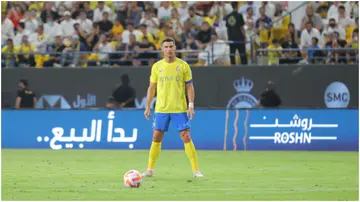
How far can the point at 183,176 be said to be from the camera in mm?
16125

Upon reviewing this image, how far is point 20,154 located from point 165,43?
8.81 meters

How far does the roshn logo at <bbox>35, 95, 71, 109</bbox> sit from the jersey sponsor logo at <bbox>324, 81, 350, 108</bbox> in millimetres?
7736

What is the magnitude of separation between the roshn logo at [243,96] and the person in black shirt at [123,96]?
9.68ft

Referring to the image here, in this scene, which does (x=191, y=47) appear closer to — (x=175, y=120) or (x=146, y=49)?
(x=146, y=49)

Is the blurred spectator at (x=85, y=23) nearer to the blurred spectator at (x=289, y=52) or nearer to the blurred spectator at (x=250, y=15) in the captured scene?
the blurred spectator at (x=250, y=15)

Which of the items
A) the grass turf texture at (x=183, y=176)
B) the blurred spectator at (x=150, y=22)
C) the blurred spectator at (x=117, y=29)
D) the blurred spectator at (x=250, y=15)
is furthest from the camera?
the blurred spectator at (x=117, y=29)

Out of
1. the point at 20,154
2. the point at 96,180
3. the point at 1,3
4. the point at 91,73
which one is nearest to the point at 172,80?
the point at 96,180

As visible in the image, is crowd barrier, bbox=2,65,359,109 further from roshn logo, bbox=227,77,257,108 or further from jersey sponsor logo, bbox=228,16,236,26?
jersey sponsor logo, bbox=228,16,236,26

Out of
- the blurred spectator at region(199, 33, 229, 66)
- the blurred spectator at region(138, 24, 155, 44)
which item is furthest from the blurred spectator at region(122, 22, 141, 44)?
the blurred spectator at region(199, 33, 229, 66)

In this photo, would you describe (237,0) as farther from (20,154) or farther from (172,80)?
(172,80)

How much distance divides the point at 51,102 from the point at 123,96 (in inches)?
90.7

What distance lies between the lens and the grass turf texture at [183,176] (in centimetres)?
1282

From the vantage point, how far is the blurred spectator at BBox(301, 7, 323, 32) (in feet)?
91.4

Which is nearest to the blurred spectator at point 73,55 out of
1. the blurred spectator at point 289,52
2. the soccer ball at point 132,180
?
the blurred spectator at point 289,52
